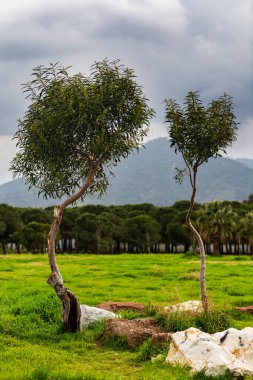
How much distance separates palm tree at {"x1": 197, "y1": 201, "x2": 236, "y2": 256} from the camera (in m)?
100

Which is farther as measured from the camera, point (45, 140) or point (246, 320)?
point (246, 320)

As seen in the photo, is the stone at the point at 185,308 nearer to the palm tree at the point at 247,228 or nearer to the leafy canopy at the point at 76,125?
the leafy canopy at the point at 76,125

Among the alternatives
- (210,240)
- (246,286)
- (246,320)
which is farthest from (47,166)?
(210,240)

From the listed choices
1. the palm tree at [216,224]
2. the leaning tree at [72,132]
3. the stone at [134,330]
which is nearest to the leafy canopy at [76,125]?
the leaning tree at [72,132]

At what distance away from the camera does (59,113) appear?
2158 cm

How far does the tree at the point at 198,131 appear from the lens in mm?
25062

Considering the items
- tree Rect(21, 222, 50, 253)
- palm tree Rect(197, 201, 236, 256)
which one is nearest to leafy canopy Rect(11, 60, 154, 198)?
palm tree Rect(197, 201, 236, 256)

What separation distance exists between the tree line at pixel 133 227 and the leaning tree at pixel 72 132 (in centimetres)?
7981

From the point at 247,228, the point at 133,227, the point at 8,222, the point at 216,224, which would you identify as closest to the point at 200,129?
the point at 216,224

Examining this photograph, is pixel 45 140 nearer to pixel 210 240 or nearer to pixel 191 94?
pixel 191 94

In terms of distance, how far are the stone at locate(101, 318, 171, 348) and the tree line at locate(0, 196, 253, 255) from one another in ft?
266

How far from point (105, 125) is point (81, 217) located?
105m

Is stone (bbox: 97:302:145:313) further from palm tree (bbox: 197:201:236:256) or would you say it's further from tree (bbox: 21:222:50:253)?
tree (bbox: 21:222:50:253)

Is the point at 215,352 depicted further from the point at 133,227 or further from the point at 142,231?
the point at 142,231
